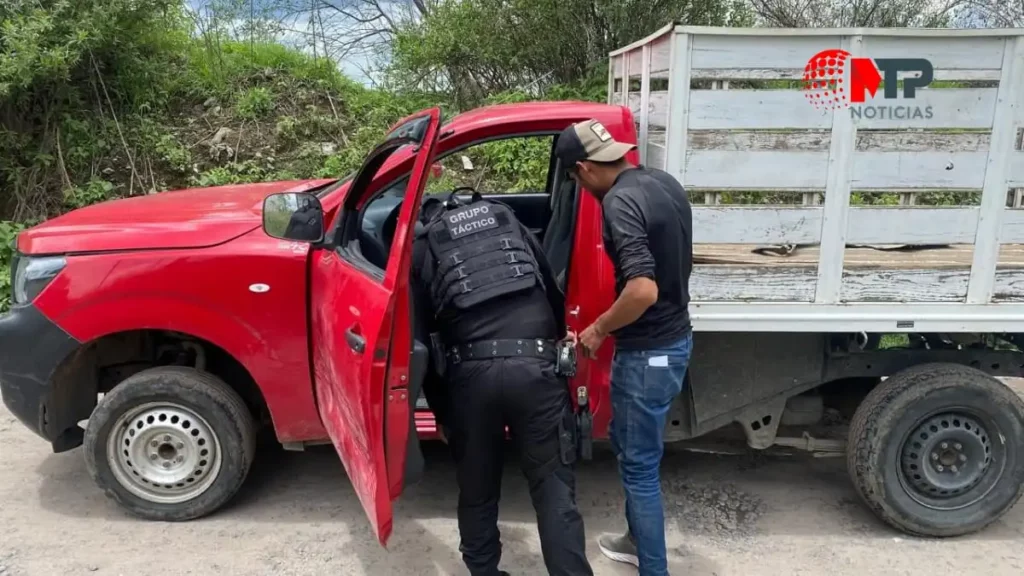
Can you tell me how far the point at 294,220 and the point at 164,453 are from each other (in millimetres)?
1264

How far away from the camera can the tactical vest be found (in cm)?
269

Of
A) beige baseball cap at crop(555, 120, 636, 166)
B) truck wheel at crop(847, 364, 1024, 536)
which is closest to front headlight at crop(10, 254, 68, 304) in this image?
beige baseball cap at crop(555, 120, 636, 166)

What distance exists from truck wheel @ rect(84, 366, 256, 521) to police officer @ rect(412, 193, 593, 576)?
3.96ft

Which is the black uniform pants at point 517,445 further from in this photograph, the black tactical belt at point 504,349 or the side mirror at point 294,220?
the side mirror at point 294,220

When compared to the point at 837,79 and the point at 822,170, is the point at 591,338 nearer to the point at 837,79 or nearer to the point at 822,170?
the point at 822,170

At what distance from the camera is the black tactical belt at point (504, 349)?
107 inches

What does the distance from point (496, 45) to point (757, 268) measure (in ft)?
23.4

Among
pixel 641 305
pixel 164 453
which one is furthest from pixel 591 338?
pixel 164 453

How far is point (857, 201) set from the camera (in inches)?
135

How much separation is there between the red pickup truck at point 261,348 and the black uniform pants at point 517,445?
564 millimetres

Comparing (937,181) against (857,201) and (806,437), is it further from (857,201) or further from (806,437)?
(806,437)

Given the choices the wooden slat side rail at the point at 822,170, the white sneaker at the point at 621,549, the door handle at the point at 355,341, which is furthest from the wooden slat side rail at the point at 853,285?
the door handle at the point at 355,341

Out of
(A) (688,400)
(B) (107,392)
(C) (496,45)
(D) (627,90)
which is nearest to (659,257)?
(A) (688,400)

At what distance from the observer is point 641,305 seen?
261 cm
